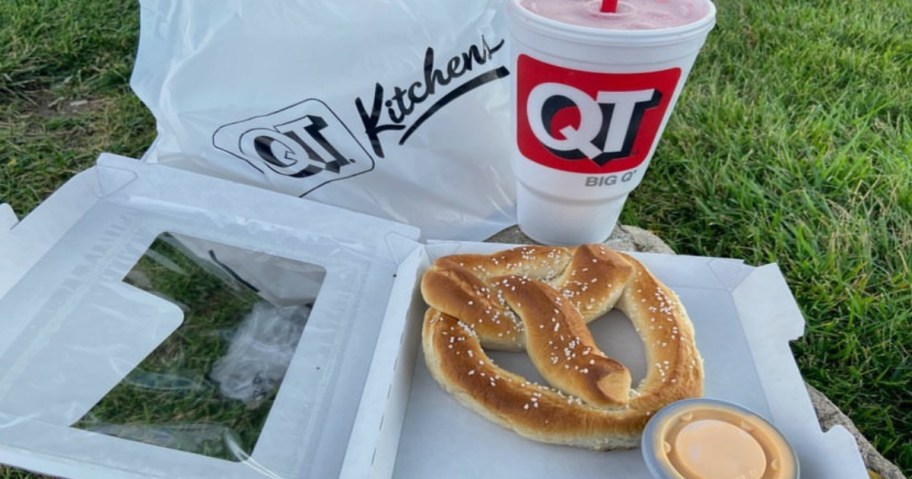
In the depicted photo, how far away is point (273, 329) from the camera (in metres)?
0.87

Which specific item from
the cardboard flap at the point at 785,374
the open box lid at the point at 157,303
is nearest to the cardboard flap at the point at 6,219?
the open box lid at the point at 157,303

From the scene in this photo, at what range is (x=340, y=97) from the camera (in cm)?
99

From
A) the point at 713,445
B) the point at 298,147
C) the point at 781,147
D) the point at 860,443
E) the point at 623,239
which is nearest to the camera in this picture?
the point at 713,445

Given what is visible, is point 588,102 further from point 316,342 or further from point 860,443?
point 860,443

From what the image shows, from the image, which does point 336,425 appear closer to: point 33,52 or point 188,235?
point 188,235

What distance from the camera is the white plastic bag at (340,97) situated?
953 millimetres

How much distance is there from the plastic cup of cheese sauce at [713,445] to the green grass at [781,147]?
648mm

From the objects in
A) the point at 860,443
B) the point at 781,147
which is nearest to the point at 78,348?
the point at 860,443

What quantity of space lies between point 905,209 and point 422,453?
52.1 inches

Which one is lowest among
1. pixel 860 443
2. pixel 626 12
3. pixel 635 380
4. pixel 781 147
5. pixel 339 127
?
pixel 781 147

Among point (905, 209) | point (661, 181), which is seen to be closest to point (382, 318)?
point (661, 181)

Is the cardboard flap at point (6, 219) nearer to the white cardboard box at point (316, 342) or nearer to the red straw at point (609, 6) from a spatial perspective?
the white cardboard box at point (316, 342)

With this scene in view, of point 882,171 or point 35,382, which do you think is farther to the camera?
point 882,171

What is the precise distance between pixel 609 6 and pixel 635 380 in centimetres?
42
